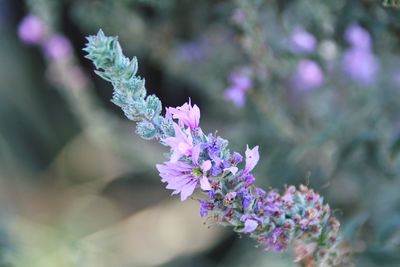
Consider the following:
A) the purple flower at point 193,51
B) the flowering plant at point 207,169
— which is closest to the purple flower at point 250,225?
the flowering plant at point 207,169

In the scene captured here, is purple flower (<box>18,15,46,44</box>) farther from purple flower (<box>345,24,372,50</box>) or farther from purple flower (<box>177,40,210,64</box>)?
purple flower (<box>345,24,372,50</box>)

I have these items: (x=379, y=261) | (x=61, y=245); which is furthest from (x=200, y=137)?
(x=61, y=245)

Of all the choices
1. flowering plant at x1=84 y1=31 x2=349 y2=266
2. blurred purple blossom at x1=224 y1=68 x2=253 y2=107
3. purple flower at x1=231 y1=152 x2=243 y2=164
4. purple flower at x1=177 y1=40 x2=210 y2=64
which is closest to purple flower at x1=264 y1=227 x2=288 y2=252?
flowering plant at x1=84 y1=31 x2=349 y2=266

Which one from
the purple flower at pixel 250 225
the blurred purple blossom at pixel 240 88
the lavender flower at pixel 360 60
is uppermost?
the lavender flower at pixel 360 60

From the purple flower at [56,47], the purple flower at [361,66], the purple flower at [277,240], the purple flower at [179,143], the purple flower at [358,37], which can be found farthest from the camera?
the purple flower at [56,47]

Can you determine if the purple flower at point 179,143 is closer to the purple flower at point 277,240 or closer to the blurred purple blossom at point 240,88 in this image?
the purple flower at point 277,240

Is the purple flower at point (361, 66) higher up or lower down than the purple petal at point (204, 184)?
higher up

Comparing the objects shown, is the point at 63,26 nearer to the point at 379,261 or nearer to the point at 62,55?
the point at 62,55
